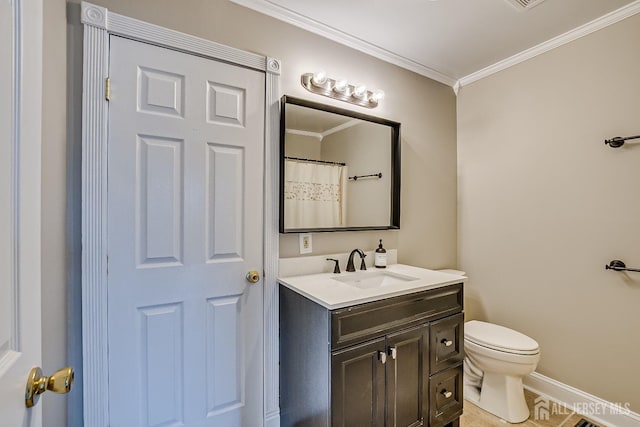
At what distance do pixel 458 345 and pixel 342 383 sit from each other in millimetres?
843

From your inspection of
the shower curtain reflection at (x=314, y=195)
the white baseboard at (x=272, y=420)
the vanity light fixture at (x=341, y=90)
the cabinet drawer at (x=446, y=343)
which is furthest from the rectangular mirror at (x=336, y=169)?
the white baseboard at (x=272, y=420)

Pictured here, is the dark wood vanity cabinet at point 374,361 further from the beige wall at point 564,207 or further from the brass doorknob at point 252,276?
the beige wall at point 564,207

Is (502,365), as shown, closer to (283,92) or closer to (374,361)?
(374,361)

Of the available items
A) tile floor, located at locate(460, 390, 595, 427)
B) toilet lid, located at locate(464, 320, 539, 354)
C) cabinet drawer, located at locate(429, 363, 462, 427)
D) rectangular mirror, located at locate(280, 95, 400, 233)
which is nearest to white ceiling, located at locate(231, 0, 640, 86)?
rectangular mirror, located at locate(280, 95, 400, 233)

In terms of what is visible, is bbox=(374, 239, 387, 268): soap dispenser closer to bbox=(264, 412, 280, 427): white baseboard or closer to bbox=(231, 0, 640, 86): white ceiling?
bbox=(264, 412, 280, 427): white baseboard

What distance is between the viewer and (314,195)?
1823 mm

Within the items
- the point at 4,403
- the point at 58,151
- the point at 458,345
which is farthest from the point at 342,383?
the point at 58,151

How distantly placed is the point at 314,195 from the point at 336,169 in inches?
9.2

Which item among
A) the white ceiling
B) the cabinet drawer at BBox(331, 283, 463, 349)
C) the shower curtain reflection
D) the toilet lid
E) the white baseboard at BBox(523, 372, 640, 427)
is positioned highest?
the white ceiling

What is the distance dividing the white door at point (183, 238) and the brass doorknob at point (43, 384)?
2.57 feet

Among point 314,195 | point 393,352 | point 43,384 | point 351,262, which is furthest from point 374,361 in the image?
point 43,384

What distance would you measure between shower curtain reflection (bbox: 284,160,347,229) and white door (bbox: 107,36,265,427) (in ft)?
0.63

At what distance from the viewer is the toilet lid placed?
1.75 m

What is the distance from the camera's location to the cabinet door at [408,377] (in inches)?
56.1
